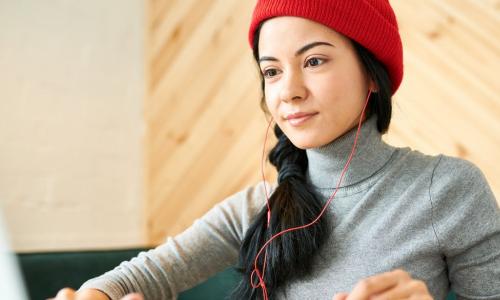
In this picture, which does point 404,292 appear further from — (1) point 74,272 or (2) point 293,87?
(1) point 74,272

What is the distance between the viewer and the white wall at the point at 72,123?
6.87ft

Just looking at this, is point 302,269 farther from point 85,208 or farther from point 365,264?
point 85,208

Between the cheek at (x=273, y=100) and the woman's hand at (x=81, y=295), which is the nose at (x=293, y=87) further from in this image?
the woman's hand at (x=81, y=295)

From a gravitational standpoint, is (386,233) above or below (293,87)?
below

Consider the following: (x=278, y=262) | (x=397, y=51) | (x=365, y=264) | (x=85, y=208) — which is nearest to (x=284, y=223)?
(x=278, y=262)

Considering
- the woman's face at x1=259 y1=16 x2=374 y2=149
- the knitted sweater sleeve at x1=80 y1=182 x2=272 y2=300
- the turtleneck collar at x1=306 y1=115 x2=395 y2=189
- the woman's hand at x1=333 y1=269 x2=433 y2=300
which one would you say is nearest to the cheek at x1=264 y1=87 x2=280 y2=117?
the woman's face at x1=259 y1=16 x2=374 y2=149

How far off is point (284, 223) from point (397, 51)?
0.43 metres

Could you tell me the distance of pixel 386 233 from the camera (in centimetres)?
103

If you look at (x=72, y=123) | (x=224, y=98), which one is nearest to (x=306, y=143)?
(x=224, y=98)

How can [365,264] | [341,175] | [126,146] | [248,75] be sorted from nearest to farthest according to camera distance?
1. [365,264]
2. [341,175]
3. [248,75]
4. [126,146]

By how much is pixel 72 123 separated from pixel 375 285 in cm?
174

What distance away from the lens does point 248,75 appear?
2.24 meters

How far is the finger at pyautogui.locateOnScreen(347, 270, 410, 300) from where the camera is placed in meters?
0.82

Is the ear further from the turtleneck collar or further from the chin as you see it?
the chin
